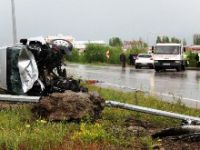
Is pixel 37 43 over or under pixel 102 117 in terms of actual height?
over

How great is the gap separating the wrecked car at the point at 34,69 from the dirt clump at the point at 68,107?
114 inches

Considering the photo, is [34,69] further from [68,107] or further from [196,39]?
[196,39]

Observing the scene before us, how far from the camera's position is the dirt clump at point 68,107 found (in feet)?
30.5

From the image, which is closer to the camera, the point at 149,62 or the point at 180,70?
the point at 180,70

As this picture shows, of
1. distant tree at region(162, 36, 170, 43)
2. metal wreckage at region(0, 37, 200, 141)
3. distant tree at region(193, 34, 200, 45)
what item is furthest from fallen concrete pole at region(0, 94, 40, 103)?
distant tree at region(193, 34, 200, 45)

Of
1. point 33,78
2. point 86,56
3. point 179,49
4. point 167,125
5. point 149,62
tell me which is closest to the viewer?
point 167,125

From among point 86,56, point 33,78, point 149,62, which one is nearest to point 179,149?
point 33,78

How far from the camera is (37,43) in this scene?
13.2 metres

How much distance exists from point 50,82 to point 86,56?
246 feet

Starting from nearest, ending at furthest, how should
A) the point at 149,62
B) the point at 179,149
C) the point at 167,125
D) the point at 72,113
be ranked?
the point at 179,149 < the point at 72,113 < the point at 167,125 < the point at 149,62

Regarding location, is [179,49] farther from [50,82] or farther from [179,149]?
[179,149]

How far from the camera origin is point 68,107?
9.29m

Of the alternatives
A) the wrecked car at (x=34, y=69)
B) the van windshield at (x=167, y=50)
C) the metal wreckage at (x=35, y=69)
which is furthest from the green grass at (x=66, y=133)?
the van windshield at (x=167, y=50)

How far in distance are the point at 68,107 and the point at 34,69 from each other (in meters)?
3.61
